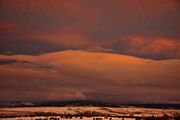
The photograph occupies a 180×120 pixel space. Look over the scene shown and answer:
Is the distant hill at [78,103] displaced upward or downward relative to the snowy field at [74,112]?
upward

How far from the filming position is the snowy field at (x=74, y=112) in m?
6.03

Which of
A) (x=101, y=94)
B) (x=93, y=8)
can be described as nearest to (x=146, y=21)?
(x=93, y=8)

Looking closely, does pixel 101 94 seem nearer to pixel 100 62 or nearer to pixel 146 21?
pixel 100 62

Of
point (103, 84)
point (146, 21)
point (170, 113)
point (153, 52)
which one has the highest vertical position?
point (146, 21)

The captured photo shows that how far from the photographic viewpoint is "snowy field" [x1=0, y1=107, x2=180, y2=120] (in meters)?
6.03

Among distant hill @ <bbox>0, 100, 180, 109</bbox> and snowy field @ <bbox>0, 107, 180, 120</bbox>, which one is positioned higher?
distant hill @ <bbox>0, 100, 180, 109</bbox>

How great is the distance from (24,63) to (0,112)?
707mm

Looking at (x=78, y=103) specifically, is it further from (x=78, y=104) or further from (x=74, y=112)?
(x=74, y=112)

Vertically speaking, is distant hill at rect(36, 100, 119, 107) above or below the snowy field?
above

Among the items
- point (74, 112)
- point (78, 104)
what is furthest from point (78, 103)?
point (74, 112)

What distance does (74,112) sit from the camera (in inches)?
241

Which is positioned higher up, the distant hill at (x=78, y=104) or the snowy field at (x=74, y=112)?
the distant hill at (x=78, y=104)

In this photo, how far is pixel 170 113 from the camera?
20.3 feet

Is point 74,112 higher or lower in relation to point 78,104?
lower
